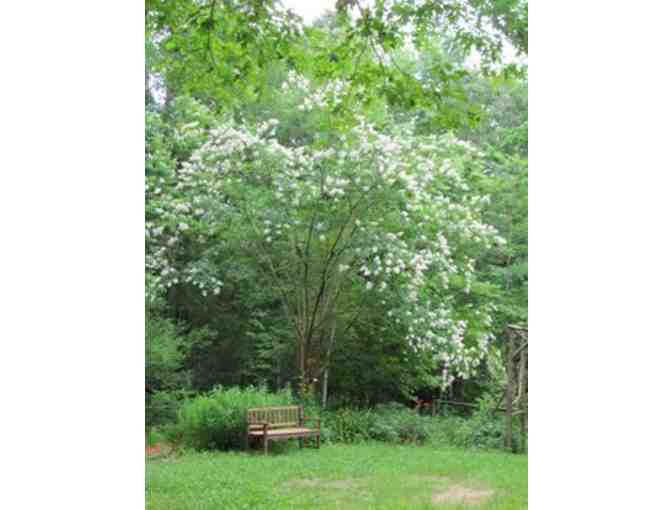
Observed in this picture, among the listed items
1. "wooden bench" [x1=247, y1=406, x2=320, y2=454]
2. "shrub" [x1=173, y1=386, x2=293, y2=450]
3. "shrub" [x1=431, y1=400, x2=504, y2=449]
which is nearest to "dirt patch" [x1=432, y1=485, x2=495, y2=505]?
"shrub" [x1=431, y1=400, x2=504, y2=449]

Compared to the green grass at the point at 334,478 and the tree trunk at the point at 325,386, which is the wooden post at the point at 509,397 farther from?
the tree trunk at the point at 325,386

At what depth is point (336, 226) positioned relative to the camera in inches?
193

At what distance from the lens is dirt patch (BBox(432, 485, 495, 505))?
4609 millimetres

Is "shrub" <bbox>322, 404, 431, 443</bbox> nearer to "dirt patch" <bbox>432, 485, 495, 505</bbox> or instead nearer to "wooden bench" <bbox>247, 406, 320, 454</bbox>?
"wooden bench" <bbox>247, 406, 320, 454</bbox>

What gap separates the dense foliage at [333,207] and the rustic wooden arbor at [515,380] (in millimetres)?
68

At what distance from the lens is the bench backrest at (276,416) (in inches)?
188

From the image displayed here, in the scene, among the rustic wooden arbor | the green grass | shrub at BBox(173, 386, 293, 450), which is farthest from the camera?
the rustic wooden arbor

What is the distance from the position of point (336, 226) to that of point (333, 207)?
0.38ft

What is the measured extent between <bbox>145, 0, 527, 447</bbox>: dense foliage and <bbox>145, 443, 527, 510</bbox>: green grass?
5.6 inches

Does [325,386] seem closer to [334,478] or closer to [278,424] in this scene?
[278,424]
